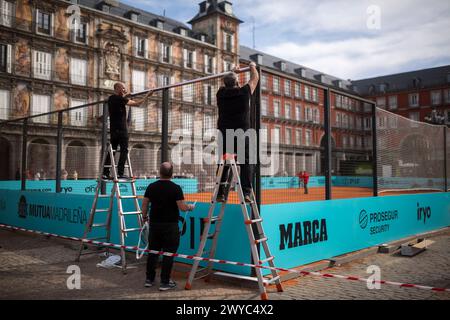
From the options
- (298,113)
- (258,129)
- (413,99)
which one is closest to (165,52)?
(298,113)

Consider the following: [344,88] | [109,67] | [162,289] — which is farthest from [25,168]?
[344,88]

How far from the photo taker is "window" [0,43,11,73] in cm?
3194

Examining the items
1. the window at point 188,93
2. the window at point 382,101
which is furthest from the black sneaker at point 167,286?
the window at point 382,101

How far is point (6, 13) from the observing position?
32.3 meters

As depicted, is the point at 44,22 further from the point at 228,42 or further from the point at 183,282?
the point at 183,282

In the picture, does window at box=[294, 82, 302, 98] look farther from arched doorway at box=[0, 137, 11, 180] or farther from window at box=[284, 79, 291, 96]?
arched doorway at box=[0, 137, 11, 180]

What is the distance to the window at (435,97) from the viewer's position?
2547 inches

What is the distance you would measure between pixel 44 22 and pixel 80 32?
134 inches

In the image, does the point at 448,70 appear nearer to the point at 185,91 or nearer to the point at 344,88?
the point at 344,88

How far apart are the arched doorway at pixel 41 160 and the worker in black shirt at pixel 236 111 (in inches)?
377

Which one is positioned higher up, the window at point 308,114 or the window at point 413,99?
the window at point 413,99

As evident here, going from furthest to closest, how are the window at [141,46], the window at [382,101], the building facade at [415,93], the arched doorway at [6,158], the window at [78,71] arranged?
the window at [382,101], the building facade at [415,93], the window at [141,46], the window at [78,71], the arched doorway at [6,158]

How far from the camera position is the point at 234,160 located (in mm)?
5312

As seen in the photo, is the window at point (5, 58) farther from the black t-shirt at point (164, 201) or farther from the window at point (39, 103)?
the black t-shirt at point (164, 201)
